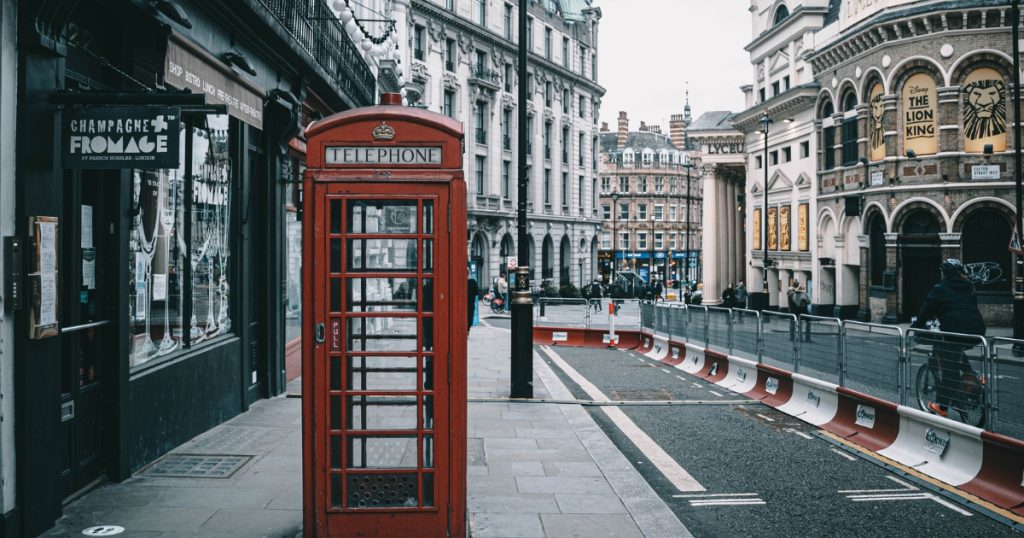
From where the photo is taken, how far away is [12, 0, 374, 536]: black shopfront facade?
18.8ft

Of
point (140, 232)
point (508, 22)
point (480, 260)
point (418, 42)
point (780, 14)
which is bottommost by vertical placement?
point (140, 232)

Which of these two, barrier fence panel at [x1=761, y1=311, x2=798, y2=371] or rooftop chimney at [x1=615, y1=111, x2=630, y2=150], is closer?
barrier fence panel at [x1=761, y1=311, x2=798, y2=371]

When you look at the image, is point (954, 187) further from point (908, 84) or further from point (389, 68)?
point (389, 68)

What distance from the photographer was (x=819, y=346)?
477 inches

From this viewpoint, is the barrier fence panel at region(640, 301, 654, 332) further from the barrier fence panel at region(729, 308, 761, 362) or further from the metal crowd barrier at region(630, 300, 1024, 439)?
the metal crowd barrier at region(630, 300, 1024, 439)

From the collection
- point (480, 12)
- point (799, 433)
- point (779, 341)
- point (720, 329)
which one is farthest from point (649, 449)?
point (480, 12)

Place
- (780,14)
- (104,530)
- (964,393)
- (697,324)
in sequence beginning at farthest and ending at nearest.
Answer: (780,14) < (697,324) < (964,393) < (104,530)

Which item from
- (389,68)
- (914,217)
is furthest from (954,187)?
(389,68)

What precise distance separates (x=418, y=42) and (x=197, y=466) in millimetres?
42237

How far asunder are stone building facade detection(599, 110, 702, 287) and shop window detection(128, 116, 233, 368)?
8966 centimetres

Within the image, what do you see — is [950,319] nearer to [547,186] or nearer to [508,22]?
[508,22]

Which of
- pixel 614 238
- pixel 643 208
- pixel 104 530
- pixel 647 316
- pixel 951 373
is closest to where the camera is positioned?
pixel 104 530

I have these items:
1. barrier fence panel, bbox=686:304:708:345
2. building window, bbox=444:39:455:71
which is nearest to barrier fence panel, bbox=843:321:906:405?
barrier fence panel, bbox=686:304:708:345

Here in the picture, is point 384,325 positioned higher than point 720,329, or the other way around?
point 384,325
